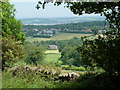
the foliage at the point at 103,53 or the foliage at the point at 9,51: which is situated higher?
the foliage at the point at 103,53

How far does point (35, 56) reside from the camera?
32.7 meters

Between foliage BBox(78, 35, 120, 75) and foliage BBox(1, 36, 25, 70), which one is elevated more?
foliage BBox(78, 35, 120, 75)

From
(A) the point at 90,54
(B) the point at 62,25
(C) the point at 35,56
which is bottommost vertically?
(C) the point at 35,56

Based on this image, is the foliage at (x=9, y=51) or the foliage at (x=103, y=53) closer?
the foliage at (x=103, y=53)

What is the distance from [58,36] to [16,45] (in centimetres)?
3884

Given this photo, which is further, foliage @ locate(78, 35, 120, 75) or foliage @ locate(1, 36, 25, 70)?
foliage @ locate(1, 36, 25, 70)

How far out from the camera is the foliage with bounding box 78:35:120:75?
189 inches

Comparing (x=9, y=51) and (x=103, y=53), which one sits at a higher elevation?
(x=103, y=53)

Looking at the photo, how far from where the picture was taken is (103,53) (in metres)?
4.93

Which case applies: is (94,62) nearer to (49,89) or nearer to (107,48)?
(107,48)

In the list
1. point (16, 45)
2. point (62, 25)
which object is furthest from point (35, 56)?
point (16, 45)

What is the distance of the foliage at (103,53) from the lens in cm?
480

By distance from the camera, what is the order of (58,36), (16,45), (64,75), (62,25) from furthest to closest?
1. (58,36)
2. (62,25)
3. (16,45)
4. (64,75)

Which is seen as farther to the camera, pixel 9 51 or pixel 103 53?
pixel 9 51
